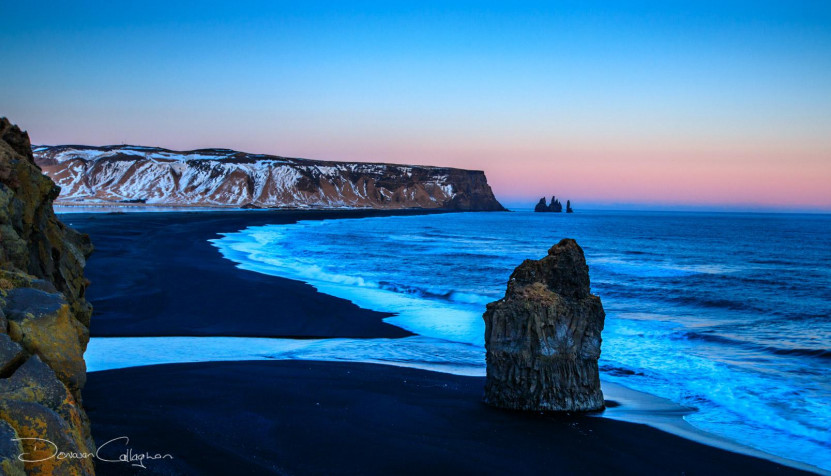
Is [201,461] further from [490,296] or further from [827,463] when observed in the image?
[490,296]

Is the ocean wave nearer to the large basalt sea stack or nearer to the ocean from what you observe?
the ocean

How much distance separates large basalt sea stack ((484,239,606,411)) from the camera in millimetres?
5852

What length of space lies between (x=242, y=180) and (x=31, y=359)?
157m

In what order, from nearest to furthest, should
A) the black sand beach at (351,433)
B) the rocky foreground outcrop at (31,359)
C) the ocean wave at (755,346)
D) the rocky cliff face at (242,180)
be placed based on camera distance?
1. the rocky foreground outcrop at (31,359)
2. the black sand beach at (351,433)
3. the ocean wave at (755,346)
4. the rocky cliff face at (242,180)

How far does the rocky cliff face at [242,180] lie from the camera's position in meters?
142

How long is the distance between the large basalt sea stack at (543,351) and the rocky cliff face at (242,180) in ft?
436

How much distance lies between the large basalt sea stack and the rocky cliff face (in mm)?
132919

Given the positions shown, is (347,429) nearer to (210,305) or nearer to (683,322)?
(210,305)

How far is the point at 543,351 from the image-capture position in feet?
19.1

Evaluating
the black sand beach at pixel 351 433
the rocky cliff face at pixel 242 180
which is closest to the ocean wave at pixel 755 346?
the black sand beach at pixel 351 433

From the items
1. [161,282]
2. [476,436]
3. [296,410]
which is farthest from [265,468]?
[161,282]

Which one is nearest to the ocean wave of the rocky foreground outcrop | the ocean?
the ocean

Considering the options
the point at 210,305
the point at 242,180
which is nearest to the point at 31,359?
the point at 210,305

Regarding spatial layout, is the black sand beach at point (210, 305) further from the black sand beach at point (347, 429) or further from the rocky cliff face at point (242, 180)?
the rocky cliff face at point (242, 180)
